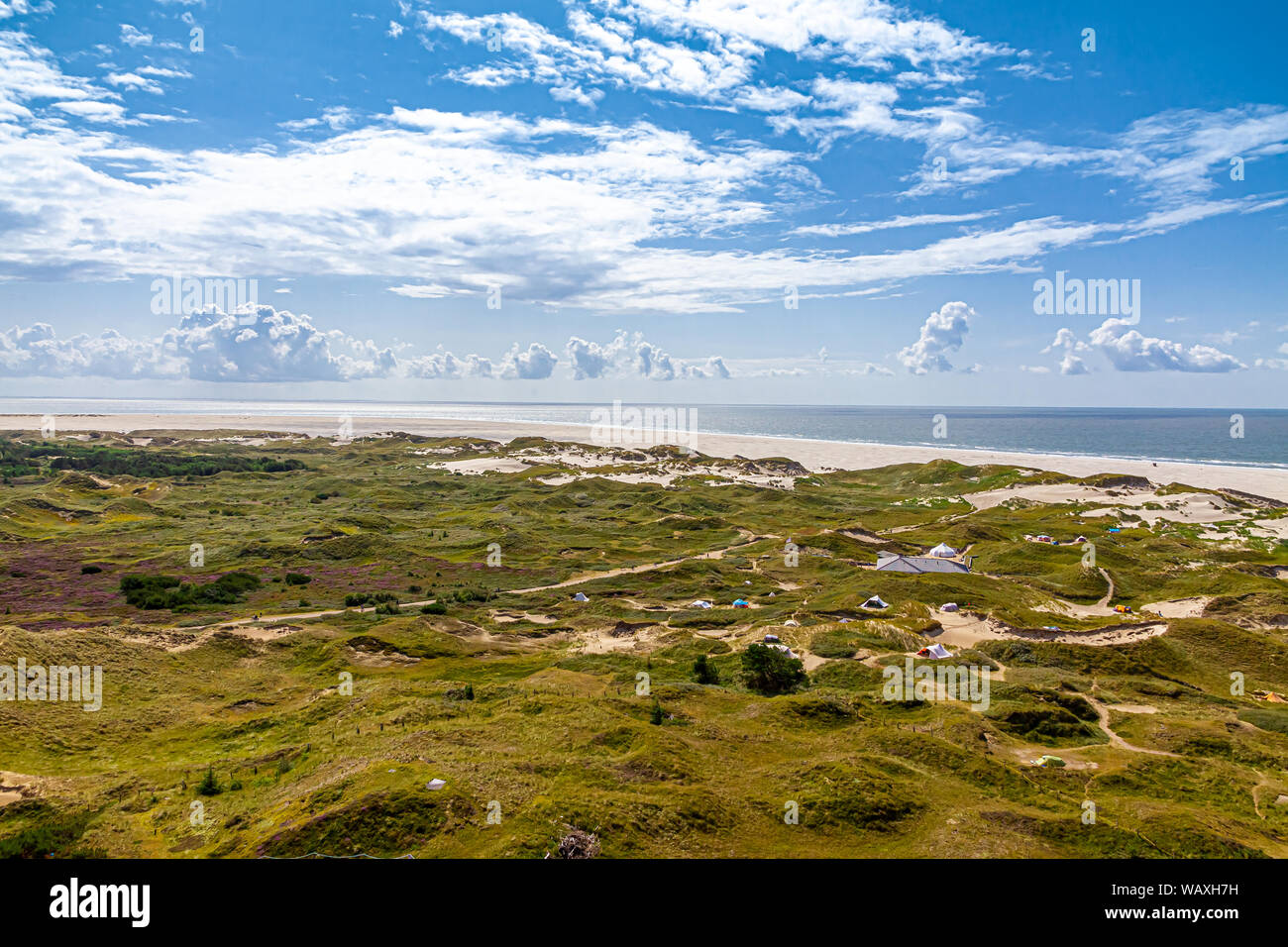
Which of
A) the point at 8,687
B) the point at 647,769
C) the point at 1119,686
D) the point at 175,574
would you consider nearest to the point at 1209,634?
the point at 1119,686

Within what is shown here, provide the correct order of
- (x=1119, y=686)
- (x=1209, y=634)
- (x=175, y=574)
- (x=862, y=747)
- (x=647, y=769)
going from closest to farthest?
(x=647, y=769), (x=862, y=747), (x=1119, y=686), (x=1209, y=634), (x=175, y=574)

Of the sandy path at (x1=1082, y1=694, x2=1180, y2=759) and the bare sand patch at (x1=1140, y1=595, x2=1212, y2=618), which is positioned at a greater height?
the bare sand patch at (x1=1140, y1=595, x2=1212, y2=618)

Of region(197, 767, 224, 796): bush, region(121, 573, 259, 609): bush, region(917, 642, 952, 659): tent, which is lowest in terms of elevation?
region(917, 642, 952, 659): tent

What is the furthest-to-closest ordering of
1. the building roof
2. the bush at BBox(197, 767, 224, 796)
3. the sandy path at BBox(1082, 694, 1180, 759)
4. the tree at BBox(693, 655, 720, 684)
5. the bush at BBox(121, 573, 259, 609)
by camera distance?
the building roof, the bush at BBox(121, 573, 259, 609), the tree at BBox(693, 655, 720, 684), the sandy path at BBox(1082, 694, 1180, 759), the bush at BBox(197, 767, 224, 796)

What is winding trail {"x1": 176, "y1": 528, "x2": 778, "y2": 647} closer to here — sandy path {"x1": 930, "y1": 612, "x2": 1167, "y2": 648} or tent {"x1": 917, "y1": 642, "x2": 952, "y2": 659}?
sandy path {"x1": 930, "y1": 612, "x2": 1167, "y2": 648}

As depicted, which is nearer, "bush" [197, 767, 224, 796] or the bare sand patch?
"bush" [197, 767, 224, 796]

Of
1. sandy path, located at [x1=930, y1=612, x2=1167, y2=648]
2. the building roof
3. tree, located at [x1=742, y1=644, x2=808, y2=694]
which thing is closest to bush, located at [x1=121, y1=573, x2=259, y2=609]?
tree, located at [x1=742, y1=644, x2=808, y2=694]

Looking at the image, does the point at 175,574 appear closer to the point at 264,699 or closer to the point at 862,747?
the point at 264,699
